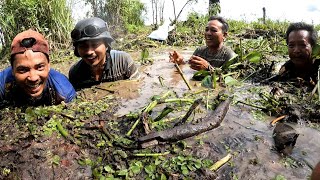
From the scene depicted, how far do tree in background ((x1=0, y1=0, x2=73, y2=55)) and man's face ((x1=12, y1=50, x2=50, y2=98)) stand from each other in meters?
5.18

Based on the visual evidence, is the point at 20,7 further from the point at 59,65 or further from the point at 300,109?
the point at 300,109

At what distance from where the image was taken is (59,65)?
24.4ft

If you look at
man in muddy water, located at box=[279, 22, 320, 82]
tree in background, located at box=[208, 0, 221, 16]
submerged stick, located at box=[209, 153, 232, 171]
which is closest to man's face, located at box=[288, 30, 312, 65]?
man in muddy water, located at box=[279, 22, 320, 82]

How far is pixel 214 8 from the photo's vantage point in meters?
12.2

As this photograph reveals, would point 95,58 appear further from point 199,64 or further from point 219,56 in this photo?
point 219,56

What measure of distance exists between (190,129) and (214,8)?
10.1 m

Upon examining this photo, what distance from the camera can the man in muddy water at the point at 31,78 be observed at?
11.5 feet

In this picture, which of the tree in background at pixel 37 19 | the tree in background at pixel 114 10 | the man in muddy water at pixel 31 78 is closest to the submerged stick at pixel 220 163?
the man in muddy water at pixel 31 78

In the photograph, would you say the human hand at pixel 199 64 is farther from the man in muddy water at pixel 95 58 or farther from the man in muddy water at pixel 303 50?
the man in muddy water at pixel 303 50

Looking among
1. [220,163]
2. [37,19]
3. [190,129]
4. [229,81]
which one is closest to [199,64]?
[229,81]

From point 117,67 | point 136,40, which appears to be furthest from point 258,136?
point 136,40

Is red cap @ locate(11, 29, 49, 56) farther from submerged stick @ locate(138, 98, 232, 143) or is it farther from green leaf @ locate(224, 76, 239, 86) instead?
green leaf @ locate(224, 76, 239, 86)

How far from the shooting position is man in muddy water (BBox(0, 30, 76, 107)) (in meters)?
3.50

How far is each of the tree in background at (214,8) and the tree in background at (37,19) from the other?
18.1ft
